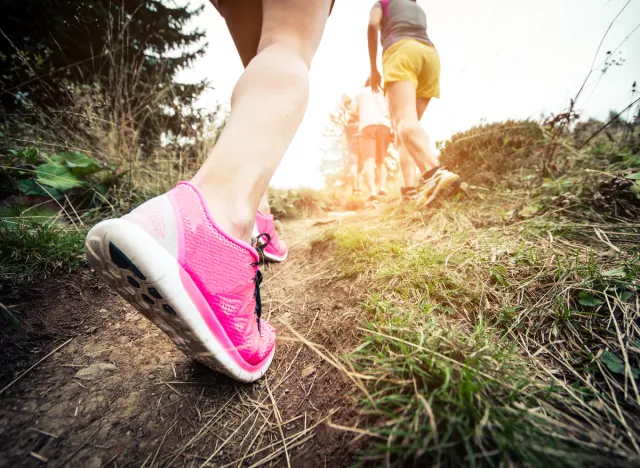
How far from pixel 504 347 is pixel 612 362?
21 cm

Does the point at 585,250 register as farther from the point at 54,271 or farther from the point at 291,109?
the point at 54,271

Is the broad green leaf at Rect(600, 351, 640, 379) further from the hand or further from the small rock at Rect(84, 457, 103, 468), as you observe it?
the hand

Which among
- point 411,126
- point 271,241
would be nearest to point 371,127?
point 411,126

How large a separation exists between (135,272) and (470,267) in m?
1.15

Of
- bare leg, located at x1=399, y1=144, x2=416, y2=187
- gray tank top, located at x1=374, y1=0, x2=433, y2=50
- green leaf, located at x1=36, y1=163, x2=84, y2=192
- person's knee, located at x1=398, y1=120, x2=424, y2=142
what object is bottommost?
green leaf, located at x1=36, y1=163, x2=84, y2=192

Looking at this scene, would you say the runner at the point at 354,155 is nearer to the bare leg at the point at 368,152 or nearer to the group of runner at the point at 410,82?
the bare leg at the point at 368,152

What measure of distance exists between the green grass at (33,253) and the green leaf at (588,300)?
78.4 inches

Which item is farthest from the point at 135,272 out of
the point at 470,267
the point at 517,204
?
the point at 517,204

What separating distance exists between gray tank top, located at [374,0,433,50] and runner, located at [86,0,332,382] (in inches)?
78.9

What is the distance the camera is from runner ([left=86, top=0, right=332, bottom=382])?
23.5 inches

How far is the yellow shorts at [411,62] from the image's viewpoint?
2223 millimetres

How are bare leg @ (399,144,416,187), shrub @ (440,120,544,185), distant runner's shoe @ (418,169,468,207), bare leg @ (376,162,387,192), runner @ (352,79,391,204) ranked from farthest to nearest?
bare leg @ (376,162,387,192) < runner @ (352,79,391,204) < bare leg @ (399,144,416,187) < shrub @ (440,120,544,185) < distant runner's shoe @ (418,169,468,207)

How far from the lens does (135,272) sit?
1.91 feet

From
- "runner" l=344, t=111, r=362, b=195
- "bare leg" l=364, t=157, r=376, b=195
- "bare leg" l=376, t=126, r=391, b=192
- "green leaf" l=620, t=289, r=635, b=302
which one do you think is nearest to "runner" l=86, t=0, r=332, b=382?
"green leaf" l=620, t=289, r=635, b=302
